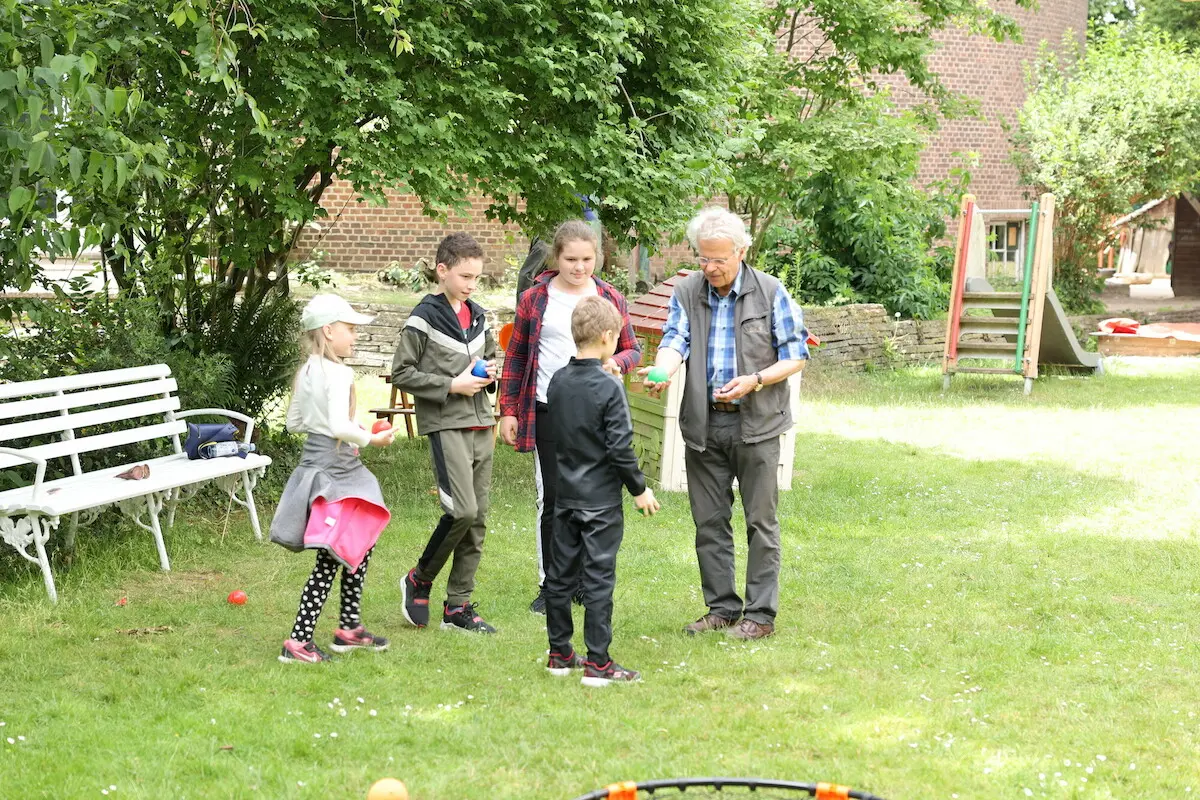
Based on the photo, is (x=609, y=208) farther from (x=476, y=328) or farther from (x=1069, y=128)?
(x=1069, y=128)

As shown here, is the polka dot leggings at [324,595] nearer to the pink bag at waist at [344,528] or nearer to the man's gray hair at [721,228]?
the pink bag at waist at [344,528]

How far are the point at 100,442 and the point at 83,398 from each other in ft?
0.86

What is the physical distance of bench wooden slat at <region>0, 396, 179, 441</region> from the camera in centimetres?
654

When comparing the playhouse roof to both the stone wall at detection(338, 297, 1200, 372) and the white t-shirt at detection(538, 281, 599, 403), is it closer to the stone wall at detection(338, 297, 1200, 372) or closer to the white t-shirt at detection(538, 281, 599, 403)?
the white t-shirt at detection(538, 281, 599, 403)

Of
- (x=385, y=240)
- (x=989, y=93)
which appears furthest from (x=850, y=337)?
(x=989, y=93)

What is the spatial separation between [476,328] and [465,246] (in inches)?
16.6

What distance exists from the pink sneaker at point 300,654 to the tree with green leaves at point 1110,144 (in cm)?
1999

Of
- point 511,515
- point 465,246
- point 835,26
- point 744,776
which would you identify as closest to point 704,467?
point 465,246

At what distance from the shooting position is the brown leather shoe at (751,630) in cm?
568

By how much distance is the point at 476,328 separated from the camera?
584 cm

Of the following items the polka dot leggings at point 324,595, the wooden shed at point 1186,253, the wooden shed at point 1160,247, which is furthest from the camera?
the wooden shed at point 1186,253

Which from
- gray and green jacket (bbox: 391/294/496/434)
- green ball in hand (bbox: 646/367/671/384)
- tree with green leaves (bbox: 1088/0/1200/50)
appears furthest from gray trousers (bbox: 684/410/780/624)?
tree with green leaves (bbox: 1088/0/1200/50)

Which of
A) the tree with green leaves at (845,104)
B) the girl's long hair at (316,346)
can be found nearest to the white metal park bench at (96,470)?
the girl's long hair at (316,346)

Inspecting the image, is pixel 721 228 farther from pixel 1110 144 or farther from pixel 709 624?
pixel 1110 144
